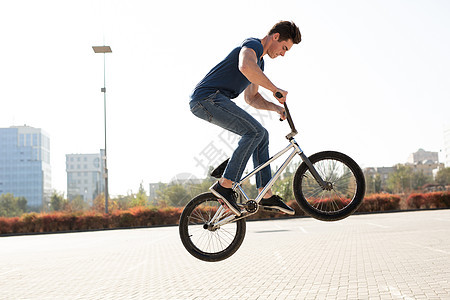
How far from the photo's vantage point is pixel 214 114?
4512 millimetres

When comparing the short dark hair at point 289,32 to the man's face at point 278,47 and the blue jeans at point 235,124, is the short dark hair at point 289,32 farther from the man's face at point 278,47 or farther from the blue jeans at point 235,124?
the blue jeans at point 235,124

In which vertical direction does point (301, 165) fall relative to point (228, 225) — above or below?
above

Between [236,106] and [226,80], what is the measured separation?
0.83 feet

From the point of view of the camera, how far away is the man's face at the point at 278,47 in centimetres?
426

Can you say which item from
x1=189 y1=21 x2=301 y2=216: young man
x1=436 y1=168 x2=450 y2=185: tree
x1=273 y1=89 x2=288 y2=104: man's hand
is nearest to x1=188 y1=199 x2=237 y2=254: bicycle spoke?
x1=189 y1=21 x2=301 y2=216: young man

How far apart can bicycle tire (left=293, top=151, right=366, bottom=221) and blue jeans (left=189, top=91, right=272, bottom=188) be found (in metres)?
0.50

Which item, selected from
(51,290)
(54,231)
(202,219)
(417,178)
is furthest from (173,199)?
(417,178)

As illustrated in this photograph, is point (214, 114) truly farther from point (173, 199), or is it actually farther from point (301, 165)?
point (173, 199)

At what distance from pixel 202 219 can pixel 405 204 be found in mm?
58098

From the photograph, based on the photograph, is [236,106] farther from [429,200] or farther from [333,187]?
[429,200]

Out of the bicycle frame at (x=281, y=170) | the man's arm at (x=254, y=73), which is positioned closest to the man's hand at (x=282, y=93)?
the man's arm at (x=254, y=73)

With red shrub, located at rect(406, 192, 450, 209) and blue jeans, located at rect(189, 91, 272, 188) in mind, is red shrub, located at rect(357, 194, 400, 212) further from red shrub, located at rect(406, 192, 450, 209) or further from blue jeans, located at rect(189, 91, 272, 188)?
blue jeans, located at rect(189, 91, 272, 188)

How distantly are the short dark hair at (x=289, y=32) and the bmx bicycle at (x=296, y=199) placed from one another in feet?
2.05

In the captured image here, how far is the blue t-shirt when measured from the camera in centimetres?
442
